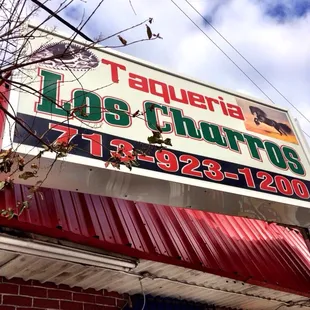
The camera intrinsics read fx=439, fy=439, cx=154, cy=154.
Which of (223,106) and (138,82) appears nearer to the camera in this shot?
(138,82)

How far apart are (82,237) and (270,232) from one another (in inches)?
150

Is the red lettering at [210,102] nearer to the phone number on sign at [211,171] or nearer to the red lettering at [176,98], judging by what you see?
the red lettering at [176,98]

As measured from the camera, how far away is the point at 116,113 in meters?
4.03

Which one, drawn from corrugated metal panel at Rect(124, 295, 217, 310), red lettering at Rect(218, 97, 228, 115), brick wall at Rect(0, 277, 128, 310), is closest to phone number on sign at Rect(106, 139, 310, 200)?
red lettering at Rect(218, 97, 228, 115)

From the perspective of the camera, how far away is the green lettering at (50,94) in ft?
12.2

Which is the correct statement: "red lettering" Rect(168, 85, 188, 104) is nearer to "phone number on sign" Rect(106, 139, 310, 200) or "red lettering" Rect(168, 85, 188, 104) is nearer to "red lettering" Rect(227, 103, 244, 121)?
"red lettering" Rect(227, 103, 244, 121)

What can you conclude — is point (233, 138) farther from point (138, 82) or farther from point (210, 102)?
point (138, 82)

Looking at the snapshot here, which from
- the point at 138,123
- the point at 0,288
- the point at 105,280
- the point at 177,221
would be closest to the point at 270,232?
the point at 177,221

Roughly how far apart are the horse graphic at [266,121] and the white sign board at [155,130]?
0.02 m

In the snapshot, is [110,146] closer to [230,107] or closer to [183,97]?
[183,97]

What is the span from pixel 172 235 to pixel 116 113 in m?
1.49

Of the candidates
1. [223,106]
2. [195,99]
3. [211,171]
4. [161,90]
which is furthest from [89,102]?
[223,106]

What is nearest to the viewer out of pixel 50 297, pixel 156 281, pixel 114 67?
pixel 50 297

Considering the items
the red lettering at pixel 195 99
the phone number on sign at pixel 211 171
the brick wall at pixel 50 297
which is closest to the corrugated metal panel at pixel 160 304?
the brick wall at pixel 50 297
